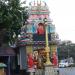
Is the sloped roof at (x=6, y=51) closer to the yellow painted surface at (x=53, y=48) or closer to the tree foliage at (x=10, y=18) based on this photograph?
the tree foliage at (x=10, y=18)

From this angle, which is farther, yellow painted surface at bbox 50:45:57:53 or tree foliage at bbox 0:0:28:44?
yellow painted surface at bbox 50:45:57:53

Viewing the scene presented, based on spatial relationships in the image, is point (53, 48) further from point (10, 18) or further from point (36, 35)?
point (10, 18)

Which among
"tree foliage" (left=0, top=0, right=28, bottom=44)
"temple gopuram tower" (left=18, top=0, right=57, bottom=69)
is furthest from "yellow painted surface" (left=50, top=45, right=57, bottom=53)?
"tree foliage" (left=0, top=0, right=28, bottom=44)

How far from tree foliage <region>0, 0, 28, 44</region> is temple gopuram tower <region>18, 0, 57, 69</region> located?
0.70 meters

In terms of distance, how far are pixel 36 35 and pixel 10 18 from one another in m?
3.03

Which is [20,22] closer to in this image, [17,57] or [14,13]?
[14,13]

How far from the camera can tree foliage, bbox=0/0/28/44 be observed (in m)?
26.8

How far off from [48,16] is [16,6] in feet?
10.4

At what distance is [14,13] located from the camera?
27719mm

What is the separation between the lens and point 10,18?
26.6 meters

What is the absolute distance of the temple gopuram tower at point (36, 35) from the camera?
28109 millimetres

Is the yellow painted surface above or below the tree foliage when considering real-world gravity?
below

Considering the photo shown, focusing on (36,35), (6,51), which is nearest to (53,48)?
(36,35)

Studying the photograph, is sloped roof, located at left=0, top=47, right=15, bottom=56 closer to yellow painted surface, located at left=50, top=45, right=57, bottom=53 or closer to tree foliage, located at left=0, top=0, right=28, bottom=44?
tree foliage, located at left=0, top=0, right=28, bottom=44
